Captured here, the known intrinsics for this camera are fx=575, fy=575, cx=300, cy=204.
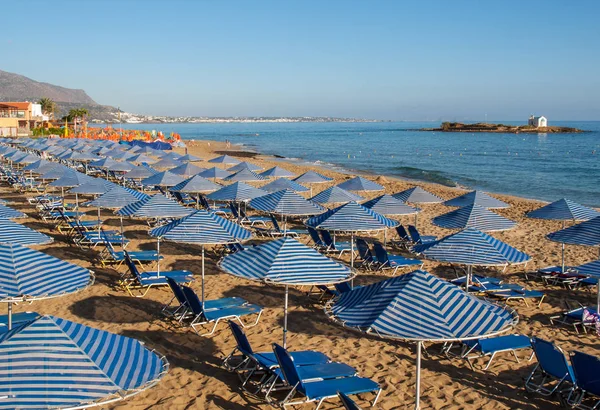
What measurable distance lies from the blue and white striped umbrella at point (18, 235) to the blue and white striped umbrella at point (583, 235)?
7589 mm

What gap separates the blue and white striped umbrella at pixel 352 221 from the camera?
9351 mm

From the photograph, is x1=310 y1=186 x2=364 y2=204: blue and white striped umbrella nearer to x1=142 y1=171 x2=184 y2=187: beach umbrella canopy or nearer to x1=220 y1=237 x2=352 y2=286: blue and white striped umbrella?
x1=142 y1=171 x2=184 y2=187: beach umbrella canopy

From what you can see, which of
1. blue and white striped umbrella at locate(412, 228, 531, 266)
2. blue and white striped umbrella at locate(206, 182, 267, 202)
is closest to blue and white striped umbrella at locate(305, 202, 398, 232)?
blue and white striped umbrella at locate(412, 228, 531, 266)

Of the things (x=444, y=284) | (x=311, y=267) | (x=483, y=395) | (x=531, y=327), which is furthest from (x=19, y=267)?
(x=531, y=327)

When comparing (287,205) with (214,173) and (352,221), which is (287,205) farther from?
(214,173)

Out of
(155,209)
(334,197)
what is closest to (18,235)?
(155,209)

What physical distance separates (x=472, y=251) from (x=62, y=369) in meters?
5.32

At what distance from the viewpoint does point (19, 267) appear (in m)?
4.91

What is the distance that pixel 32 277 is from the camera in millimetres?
4887

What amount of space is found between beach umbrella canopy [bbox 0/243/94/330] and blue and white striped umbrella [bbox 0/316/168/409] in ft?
4.04

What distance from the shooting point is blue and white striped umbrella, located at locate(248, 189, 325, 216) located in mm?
10977

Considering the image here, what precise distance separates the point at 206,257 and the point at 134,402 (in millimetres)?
6037

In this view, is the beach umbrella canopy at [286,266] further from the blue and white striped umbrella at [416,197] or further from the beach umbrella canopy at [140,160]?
the beach umbrella canopy at [140,160]

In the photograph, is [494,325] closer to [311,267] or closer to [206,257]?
[311,267]
